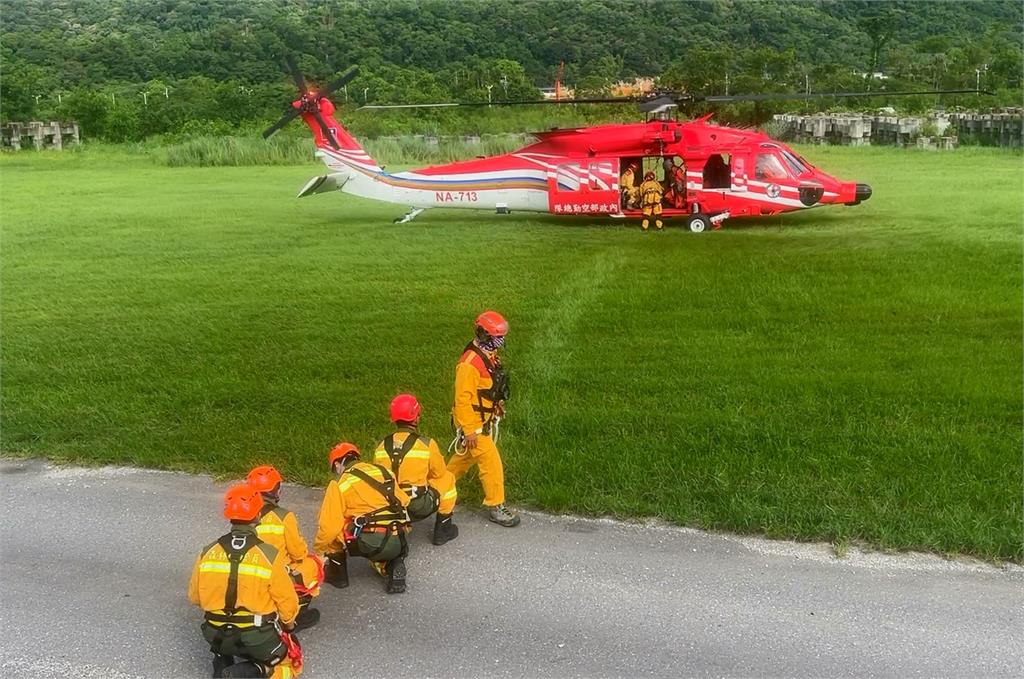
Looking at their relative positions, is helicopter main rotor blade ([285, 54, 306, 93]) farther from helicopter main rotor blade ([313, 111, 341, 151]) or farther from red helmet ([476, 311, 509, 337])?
red helmet ([476, 311, 509, 337])

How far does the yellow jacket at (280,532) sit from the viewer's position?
14.3 feet

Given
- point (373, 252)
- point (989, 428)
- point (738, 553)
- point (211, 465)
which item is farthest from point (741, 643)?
point (373, 252)

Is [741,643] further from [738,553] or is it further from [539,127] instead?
[539,127]

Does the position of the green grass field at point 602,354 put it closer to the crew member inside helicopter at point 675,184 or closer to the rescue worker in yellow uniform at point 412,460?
the crew member inside helicopter at point 675,184

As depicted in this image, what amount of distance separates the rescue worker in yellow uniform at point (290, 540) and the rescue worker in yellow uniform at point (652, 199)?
12677 mm

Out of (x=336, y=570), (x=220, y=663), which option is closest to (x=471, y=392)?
(x=336, y=570)

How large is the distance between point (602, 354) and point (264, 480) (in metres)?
5.66

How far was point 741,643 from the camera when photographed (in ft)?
14.9

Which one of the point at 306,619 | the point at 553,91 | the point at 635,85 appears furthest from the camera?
the point at 635,85

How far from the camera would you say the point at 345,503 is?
4973 millimetres

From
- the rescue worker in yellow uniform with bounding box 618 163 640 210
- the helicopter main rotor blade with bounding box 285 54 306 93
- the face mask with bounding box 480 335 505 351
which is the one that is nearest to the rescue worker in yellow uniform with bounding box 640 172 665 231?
the rescue worker in yellow uniform with bounding box 618 163 640 210

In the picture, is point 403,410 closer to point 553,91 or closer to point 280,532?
point 280,532

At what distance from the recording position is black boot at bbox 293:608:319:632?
469 cm

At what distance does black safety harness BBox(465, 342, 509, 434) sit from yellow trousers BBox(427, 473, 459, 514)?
46 cm
